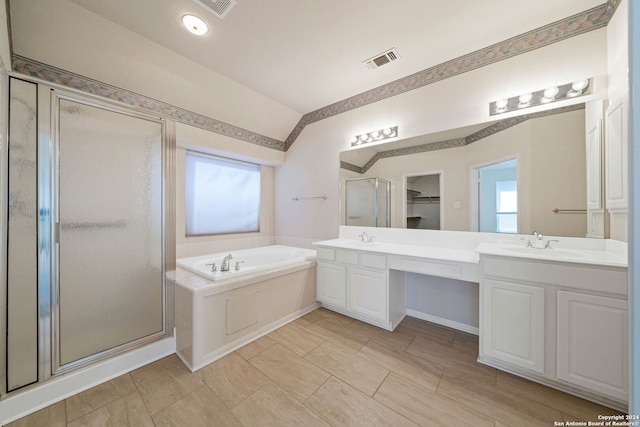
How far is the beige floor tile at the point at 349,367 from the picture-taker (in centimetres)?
158

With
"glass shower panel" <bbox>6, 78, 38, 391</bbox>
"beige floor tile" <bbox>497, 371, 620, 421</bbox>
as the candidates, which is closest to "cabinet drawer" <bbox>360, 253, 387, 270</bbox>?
"beige floor tile" <bbox>497, 371, 620, 421</bbox>

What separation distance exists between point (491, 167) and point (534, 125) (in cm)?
41

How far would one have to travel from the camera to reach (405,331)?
225 cm

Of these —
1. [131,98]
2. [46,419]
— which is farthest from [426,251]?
[131,98]

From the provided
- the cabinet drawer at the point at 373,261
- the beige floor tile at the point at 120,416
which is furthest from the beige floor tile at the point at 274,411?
the cabinet drawer at the point at 373,261

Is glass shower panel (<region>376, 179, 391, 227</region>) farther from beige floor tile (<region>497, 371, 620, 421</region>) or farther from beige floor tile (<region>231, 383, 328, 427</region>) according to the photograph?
A: beige floor tile (<region>231, 383, 328, 427</region>)

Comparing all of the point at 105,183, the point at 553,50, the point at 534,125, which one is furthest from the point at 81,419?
the point at 553,50

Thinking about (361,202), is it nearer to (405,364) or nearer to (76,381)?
(405,364)

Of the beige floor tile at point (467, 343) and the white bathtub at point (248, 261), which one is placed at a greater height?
the white bathtub at point (248, 261)

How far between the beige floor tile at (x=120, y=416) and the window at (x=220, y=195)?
1.78m

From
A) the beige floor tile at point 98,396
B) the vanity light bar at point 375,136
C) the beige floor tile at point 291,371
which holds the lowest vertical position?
the beige floor tile at point 98,396

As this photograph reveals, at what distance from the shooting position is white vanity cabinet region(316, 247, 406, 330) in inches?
87.4

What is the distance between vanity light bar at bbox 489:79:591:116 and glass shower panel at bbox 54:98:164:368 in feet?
9.45

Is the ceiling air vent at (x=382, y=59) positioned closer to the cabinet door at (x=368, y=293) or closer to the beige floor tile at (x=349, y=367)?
the cabinet door at (x=368, y=293)
